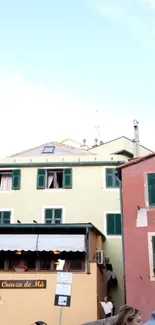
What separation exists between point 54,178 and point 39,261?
846cm

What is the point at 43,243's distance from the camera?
2220cm

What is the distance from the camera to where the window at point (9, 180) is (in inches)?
1196

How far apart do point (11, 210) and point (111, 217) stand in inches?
251

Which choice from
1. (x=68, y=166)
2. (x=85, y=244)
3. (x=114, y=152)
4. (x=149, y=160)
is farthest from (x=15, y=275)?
(x=114, y=152)

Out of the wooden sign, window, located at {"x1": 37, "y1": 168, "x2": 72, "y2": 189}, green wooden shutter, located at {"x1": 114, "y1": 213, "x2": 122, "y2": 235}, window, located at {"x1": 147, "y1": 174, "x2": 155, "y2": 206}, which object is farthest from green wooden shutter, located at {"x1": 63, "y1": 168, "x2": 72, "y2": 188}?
the wooden sign

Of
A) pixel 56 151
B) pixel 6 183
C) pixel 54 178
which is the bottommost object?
pixel 6 183

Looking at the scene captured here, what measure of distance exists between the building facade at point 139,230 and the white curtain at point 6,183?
10335 millimetres

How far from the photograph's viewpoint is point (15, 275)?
2172 centimetres

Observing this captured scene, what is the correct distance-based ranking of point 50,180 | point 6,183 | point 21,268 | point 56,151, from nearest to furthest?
point 21,268 → point 50,180 → point 6,183 → point 56,151

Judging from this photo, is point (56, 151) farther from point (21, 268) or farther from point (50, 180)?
point (21, 268)

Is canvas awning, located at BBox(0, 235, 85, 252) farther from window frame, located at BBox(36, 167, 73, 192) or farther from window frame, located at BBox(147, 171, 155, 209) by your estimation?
window frame, located at BBox(36, 167, 73, 192)

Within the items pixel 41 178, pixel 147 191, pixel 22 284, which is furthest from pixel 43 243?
pixel 41 178

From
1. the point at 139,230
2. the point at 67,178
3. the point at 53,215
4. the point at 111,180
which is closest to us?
the point at 139,230

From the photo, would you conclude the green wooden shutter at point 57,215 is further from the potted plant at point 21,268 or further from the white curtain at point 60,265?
the white curtain at point 60,265
